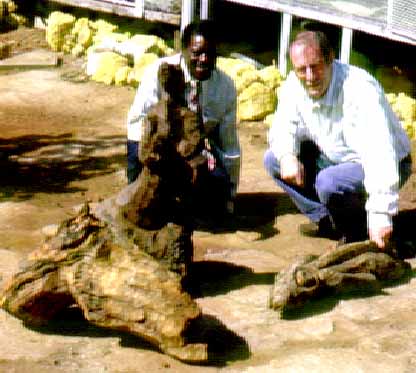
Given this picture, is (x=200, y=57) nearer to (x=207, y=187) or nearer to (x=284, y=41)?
(x=207, y=187)

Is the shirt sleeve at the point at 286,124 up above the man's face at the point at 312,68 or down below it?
below

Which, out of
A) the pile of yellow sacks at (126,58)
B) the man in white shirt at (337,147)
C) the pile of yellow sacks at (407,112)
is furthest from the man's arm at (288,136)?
the pile of yellow sacks at (126,58)

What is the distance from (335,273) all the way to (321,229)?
38.2 inches

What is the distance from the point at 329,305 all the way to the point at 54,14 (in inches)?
292

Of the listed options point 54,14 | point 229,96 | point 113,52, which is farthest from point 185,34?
point 54,14

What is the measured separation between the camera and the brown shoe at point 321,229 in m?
6.56

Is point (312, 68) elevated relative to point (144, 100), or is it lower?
elevated

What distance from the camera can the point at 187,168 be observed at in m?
5.41

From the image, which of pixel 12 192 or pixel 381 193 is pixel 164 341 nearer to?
pixel 381 193

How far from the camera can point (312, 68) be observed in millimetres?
5805

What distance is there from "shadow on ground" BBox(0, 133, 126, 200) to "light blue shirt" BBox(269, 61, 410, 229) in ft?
6.70

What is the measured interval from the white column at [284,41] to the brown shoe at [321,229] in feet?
12.0

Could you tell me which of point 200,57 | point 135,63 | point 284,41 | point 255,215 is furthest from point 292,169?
point 135,63

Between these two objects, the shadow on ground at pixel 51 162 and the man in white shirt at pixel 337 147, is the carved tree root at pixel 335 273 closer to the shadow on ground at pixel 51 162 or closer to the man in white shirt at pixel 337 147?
the man in white shirt at pixel 337 147
